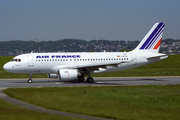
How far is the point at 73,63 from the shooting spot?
→ 1415 inches

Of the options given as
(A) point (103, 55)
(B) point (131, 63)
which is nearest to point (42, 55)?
(A) point (103, 55)

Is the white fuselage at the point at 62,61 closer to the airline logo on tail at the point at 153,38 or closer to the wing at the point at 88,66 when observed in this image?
the wing at the point at 88,66

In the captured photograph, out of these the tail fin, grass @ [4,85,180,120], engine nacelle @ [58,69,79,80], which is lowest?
grass @ [4,85,180,120]

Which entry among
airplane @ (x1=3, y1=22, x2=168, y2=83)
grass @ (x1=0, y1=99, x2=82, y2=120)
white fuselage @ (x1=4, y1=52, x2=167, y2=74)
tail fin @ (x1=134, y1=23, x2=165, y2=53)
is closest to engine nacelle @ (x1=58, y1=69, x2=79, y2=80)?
airplane @ (x1=3, y1=22, x2=168, y2=83)

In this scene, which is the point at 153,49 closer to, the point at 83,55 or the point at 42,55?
the point at 83,55

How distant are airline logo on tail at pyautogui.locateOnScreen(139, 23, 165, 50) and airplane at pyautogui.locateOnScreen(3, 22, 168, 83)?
0.76 metres

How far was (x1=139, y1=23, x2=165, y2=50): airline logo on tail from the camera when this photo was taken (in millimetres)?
39312

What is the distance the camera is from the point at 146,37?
129 ft

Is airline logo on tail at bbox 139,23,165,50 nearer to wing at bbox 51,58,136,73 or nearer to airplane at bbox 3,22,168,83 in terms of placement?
airplane at bbox 3,22,168,83

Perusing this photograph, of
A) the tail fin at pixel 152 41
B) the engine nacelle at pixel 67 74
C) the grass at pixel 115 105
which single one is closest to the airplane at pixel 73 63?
the engine nacelle at pixel 67 74

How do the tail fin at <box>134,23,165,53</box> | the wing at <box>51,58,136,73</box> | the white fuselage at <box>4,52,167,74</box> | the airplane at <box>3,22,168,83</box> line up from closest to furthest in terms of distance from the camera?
the wing at <box>51,58,136,73</box>, the airplane at <box>3,22,168,83</box>, the white fuselage at <box>4,52,167,74</box>, the tail fin at <box>134,23,165,53</box>

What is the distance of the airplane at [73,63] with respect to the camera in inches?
1335

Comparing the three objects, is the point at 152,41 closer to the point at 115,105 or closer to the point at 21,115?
the point at 115,105

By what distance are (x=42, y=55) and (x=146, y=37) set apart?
15.2 meters
